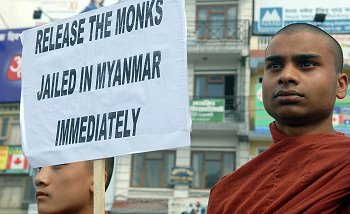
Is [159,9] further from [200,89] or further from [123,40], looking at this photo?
[200,89]

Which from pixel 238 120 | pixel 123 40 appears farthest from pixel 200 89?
pixel 123 40

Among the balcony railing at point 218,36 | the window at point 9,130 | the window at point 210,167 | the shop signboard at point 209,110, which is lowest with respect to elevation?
the window at point 210,167

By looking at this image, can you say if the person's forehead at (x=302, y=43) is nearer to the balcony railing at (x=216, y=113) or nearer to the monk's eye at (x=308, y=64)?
the monk's eye at (x=308, y=64)

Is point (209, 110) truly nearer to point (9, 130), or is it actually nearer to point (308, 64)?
point (9, 130)

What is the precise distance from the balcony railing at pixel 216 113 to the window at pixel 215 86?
37 centimetres

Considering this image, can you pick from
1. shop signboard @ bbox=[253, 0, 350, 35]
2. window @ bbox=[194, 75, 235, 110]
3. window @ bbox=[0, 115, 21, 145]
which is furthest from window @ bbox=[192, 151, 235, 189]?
window @ bbox=[0, 115, 21, 145]

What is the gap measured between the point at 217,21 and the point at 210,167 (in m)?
3.96

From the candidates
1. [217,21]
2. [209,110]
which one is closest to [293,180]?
[209,110]

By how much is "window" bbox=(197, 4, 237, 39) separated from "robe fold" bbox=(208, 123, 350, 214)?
42.8ft

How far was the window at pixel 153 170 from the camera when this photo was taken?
13802 millimetres

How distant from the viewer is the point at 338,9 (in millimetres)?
14281

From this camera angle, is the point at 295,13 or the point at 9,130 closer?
the point at 295,13

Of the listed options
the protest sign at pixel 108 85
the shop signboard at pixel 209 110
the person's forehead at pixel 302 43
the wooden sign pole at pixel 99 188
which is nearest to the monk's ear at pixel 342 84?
the person's forehead at pixel 302 43

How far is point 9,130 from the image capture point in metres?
15.5
